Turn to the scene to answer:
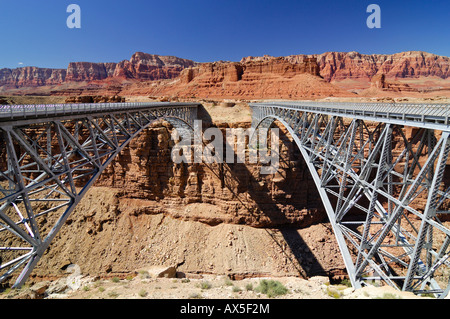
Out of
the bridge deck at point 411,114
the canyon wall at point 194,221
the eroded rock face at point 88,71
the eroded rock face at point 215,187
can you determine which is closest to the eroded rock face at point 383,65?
the eroded rock face at point 88,71

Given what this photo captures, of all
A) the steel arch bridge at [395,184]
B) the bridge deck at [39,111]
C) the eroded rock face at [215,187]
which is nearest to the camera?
the steel arch bridge at [395,184]

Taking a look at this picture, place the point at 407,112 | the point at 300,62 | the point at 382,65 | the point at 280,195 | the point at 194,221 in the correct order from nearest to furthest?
the point at 407,112, the point at 280,195, the point at 194,221, the point at 300,62, the point at 382,65

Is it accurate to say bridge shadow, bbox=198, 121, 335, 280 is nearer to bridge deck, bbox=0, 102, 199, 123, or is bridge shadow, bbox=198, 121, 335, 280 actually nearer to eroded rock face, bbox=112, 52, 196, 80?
bridge deck, bbox=0, 102, 199, 123

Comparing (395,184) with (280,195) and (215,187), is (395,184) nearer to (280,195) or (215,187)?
(280,195)

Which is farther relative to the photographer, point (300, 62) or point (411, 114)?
point (300, 62)

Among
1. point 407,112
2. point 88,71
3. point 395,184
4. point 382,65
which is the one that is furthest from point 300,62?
point 88,71

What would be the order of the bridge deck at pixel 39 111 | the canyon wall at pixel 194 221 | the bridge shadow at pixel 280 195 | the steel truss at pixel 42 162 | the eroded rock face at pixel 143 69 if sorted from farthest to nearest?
the eroded rock face at pixel 143 69 → the bridge shadow at pixel 280 195 → the canyon wall at pixel 194 221 → the bridge deck at pixel 39 111 → the steel truss at pixel 42 162

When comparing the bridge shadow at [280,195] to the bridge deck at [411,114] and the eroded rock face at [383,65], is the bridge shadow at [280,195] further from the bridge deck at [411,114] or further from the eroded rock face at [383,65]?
the eroded rock face at [383,65]

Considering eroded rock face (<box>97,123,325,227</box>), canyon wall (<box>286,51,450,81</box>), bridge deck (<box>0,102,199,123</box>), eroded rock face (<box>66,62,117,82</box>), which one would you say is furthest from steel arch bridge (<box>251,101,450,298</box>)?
eroded rock face (<box>66,62,117,82</box>)

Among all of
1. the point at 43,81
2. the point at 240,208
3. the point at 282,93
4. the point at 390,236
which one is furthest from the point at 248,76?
the point at 43,81

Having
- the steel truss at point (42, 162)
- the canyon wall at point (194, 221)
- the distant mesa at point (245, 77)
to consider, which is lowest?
the canyon wall at point (194, 221)

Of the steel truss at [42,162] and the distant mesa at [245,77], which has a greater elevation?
the distant mesa at [245,77]

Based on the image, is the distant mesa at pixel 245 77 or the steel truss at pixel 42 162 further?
the distant mesa at pixel 245 77
